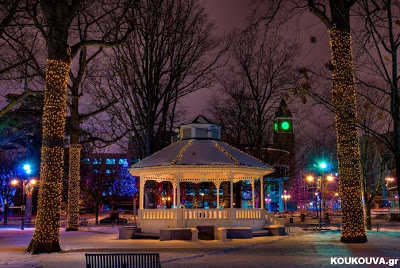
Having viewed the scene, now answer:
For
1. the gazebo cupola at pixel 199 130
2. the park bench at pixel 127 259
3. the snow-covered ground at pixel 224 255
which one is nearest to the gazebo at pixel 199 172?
the gazebo cupola at pixel 199 130

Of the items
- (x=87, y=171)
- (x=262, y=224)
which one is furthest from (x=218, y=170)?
(x=87, y=171)

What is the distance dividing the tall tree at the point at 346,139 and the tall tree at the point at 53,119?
398 inches

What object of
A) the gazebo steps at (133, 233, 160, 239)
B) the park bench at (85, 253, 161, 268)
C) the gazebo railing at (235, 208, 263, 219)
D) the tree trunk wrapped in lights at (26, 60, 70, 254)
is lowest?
the gazebo steps at (133, 233, 160, 239)

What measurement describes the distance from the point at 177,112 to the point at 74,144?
7631mm

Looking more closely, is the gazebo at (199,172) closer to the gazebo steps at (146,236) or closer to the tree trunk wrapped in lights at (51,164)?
the gazebo steps at (146,236)

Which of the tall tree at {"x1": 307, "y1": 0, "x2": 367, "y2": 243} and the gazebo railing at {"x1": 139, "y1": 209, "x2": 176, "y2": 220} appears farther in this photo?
the gazebo railing at {"x1": 139, "y1": 209, "x2": 176, "y2": 220}

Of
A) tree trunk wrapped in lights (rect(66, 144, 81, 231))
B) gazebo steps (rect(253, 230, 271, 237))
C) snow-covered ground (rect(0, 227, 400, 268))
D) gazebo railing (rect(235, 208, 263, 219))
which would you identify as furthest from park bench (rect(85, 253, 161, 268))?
tree trunk wrapped in lights (rect(66, 144, 81, 231))

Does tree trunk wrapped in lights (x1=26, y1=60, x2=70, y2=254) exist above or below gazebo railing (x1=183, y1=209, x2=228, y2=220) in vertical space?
above

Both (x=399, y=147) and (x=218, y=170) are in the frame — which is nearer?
(x=399, y=147)

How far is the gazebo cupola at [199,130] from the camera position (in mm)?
28469

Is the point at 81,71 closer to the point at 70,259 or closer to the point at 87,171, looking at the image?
the point at 70,259

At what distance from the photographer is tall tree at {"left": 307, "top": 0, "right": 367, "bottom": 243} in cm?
1892

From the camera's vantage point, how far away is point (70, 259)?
1500 centimetres

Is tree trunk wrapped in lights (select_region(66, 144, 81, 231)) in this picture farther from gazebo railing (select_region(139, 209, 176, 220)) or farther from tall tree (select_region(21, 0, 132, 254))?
tall tree (select_region(21, 0, 132, 254))
